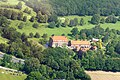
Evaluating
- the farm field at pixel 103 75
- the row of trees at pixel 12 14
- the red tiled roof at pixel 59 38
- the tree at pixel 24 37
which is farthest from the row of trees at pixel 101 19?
the farm field at pixel 103 75

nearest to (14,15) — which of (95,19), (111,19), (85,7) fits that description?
(95,19)

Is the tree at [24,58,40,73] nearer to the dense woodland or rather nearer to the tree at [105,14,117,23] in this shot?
the dense woodland

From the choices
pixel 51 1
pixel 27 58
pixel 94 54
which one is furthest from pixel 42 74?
pixel 51 1

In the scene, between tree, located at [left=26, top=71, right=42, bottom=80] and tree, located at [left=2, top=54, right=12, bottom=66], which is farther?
tree, located at [left=2, top=54, right=12, bottom=66]

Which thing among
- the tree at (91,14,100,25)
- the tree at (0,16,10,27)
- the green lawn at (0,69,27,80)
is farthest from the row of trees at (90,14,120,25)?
the green lawn at (0,69,27,80)

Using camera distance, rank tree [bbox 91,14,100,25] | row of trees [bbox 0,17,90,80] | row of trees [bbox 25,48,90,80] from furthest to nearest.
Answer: tree [bbox 91,14,100,25], row of trees [bbox 0,17,90,80], row of trees [bbox 25,48,90,80]

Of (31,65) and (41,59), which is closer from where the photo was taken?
(31,65)

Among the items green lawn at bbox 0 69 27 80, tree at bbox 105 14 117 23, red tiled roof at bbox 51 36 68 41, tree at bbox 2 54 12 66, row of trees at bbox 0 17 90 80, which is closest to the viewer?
green lawn at bbox 0 69 27 80

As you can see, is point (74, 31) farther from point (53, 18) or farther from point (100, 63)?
point (100, 63)

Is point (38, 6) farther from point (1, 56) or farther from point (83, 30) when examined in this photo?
point (1, 56)
